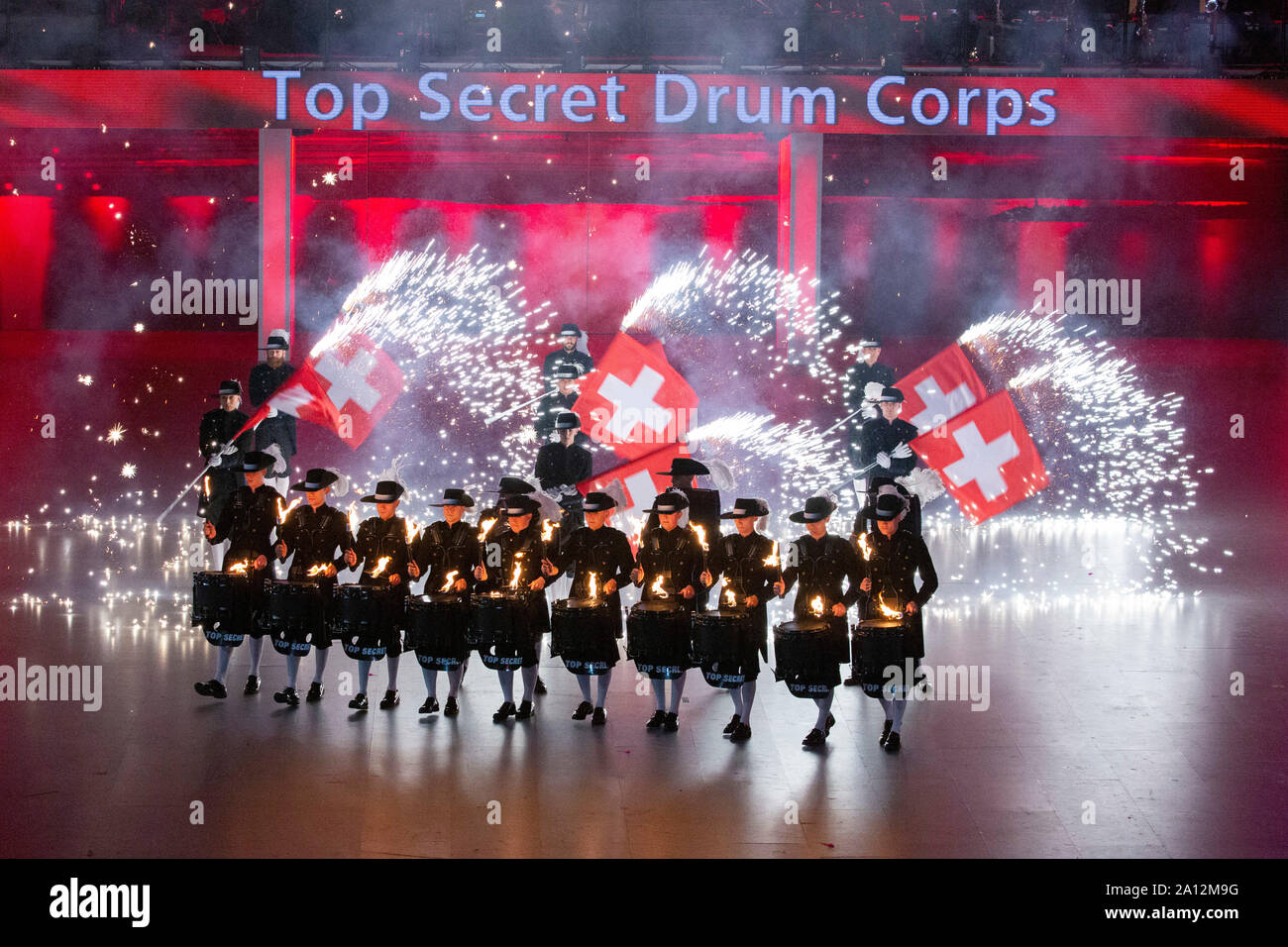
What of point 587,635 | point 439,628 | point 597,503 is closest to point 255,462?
point 439,628

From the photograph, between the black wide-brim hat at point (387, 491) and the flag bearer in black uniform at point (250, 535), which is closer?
the black wide-brim hat at point (387, 491)

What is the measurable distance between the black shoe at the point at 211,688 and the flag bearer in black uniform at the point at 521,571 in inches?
68.9

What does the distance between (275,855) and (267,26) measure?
11.6 m

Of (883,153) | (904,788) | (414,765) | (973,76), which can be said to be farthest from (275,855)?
(883,153)

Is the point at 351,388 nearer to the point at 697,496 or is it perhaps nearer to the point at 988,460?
the point at 697,496

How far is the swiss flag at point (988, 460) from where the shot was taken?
34.3ft

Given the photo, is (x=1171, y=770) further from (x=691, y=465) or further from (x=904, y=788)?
(x=691, y=465)

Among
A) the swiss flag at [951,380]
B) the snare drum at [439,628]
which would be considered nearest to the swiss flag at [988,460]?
the swiss flag at [951,380]

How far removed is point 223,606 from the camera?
27.9ft

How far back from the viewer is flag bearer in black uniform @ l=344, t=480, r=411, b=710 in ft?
27.4

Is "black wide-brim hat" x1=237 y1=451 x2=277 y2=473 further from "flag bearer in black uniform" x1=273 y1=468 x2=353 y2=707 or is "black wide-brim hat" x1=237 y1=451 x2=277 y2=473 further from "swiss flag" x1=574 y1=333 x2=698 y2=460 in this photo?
"swiss flag" x1=574 y1=333 x2=698 y2=460

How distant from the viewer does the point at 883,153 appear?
16.5 m

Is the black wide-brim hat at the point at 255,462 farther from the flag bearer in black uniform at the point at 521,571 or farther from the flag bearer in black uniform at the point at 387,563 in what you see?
the flag bearer in black uniform at the point at 521,571

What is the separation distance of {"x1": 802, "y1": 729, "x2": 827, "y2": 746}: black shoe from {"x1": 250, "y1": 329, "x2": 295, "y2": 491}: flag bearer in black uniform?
589cm
